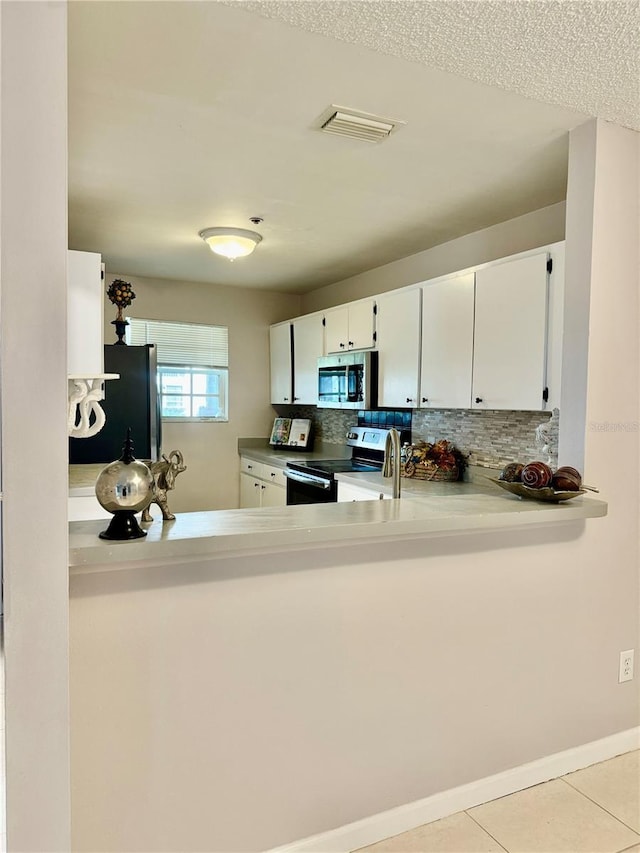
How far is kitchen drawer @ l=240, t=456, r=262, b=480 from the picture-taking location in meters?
5.09

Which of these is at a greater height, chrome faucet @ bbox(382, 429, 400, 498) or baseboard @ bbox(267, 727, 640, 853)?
chrome faucet @ bbox(382, 429, 400, 498)

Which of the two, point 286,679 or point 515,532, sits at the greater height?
point 515,532

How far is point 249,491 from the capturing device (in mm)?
5320

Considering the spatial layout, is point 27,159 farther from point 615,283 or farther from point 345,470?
point 345,470

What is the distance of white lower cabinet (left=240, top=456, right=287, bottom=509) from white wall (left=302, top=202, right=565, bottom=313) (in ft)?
5.34

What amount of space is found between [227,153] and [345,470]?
226 cm

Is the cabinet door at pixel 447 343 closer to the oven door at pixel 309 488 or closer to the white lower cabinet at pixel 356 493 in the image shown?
the white lower cabinet at pixel 356 493

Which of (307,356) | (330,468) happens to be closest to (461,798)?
(330,468)

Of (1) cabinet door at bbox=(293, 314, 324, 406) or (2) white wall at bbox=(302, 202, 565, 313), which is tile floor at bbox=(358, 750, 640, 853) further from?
(1) cabinet door at bbox=(293, 314, 324, 406)

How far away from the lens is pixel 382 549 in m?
1.82

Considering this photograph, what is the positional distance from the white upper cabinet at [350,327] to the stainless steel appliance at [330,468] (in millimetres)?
673

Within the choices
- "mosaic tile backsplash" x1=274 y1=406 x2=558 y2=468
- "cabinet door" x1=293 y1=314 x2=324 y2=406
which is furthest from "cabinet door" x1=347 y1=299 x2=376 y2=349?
"mosaic tile backsplash" x1=274 y1=406 x2=558 y2=468

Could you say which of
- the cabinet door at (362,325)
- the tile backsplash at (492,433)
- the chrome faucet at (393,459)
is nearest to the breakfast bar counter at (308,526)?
the chrome faucet at (393,459)

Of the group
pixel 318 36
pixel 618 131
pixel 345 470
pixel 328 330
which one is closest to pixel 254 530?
pixel 318 36
